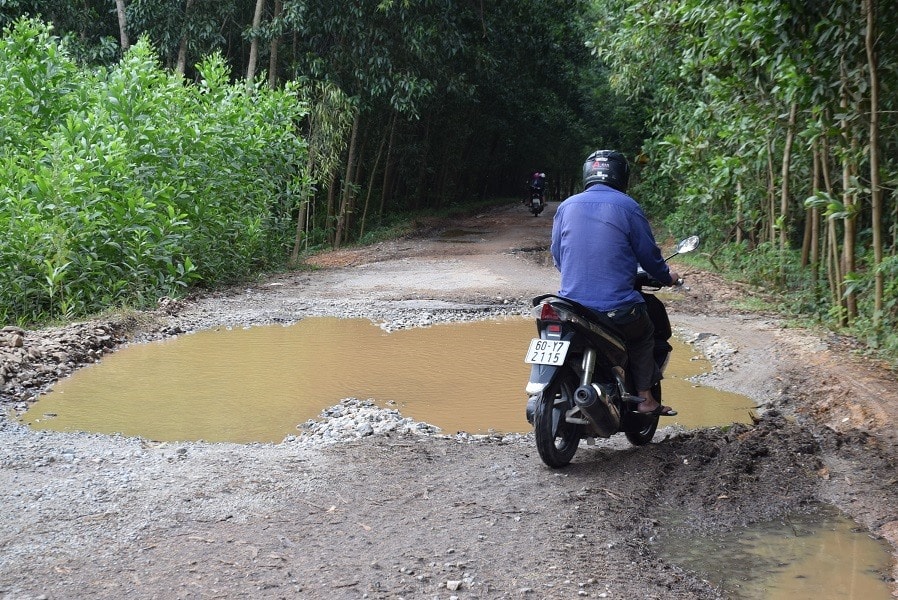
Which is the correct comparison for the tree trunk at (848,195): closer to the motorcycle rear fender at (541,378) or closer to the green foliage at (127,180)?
the motorcycle rear fender at (541,378)

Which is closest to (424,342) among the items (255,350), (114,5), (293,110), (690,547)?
(255,350)

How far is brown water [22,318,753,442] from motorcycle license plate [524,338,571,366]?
145 centimetres

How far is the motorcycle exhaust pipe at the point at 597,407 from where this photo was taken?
468 cm

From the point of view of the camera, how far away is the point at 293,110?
1495cm

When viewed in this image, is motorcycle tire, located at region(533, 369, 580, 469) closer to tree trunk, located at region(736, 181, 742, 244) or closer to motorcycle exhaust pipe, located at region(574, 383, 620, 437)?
motorcycle exhaust pipe, located at region(574, 383, 620, 437)

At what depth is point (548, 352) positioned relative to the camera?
15.1 feet

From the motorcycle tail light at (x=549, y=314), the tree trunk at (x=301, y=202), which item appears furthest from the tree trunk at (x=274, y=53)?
the motorcycle tail light at (x=549, y=314)

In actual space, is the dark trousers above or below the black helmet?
below

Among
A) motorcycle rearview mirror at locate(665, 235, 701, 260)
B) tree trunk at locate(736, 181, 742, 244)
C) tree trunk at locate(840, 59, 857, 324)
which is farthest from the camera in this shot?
tree trunk at locate(736, 181, 742, 244)

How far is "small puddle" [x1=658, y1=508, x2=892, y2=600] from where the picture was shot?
11.3 feet

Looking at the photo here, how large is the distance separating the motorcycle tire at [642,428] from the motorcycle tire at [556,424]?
45cm

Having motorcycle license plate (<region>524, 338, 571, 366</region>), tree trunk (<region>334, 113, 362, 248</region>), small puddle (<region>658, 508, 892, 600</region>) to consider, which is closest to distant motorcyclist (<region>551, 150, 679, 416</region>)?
motorcycle license plate (<region>524, 338, 571, 366</region>)

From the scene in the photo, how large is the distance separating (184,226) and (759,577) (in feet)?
32.1

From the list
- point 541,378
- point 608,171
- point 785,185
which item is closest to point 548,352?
point 541,378
